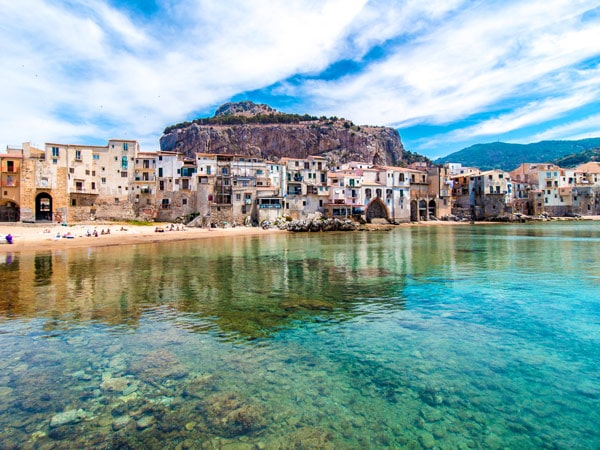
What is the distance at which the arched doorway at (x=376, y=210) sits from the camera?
79.3m

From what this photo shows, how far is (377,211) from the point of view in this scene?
265 feet

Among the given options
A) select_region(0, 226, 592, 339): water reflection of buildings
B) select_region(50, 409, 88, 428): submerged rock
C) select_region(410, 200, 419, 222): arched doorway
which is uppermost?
select_region(410, 200, 419, 222): arched doorway

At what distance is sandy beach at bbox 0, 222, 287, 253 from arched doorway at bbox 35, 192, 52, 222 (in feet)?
33.0

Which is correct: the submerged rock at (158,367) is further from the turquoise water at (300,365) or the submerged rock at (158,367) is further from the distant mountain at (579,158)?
the distant mountain at (579,158)

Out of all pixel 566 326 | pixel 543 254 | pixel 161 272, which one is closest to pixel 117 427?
pixel 566 326

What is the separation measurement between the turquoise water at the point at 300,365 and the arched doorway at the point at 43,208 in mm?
49495

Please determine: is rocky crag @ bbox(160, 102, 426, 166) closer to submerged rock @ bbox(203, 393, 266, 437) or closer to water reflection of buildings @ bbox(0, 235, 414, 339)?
water reflection of buildings @ bbox(0, 235, 414, 339)

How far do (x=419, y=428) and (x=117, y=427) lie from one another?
5.15m

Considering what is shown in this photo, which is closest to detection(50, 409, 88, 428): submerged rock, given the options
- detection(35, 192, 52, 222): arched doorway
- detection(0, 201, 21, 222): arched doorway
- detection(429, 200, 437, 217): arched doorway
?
detection(35, 192, 52, 222): arched doorway

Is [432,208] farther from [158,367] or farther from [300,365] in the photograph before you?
[158,367]

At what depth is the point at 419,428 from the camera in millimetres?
5836

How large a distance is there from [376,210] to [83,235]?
59.2 metres

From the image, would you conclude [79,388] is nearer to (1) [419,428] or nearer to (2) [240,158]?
(1) [419,428]

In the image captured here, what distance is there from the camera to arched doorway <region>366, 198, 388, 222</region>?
3123 inches
